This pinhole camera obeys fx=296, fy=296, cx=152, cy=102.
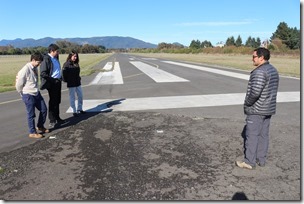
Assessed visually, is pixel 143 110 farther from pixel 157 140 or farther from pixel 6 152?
pixel 6 152

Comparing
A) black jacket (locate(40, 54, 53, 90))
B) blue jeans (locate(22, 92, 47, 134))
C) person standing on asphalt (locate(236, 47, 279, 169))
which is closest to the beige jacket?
blue jeans (locate(22, 92, 47, 134))

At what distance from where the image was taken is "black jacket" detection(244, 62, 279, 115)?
4.13 metres

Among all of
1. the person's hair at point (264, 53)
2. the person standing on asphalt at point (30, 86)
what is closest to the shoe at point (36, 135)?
the person standing on asphalt at point (30, 86)

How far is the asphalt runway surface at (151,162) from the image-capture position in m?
3.66

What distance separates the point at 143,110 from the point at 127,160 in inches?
150

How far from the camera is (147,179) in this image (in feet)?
13.2

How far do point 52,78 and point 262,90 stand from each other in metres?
4.58

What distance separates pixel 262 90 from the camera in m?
4.19

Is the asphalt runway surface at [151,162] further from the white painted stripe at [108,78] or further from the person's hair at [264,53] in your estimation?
the white painted stripe at [108,78]

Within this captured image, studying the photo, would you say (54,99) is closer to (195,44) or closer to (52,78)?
(52,78)

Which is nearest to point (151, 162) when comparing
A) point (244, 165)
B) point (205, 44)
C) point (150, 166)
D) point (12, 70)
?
point (150, 166)

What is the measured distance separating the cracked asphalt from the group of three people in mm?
497

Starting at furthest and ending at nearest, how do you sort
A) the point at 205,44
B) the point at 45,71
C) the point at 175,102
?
the point at 205,44 → the point at 175,102 → the point at 45,71

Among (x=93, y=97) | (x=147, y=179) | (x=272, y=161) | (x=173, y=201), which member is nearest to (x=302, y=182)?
(x=272, y=161)
